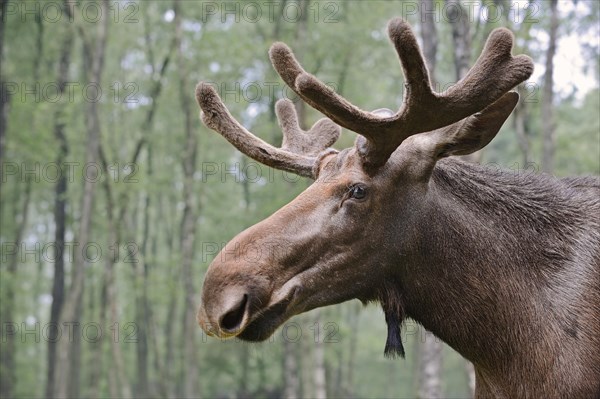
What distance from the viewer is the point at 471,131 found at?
439cm

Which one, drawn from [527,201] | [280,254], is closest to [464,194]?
[527,201]

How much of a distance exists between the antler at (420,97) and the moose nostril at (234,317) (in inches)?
44.0

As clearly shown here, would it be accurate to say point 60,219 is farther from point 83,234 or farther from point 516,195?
point 516,195

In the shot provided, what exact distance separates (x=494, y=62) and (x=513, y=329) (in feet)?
4.89

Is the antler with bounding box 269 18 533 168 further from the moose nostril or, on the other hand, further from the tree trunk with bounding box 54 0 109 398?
the tree trunk with bounding box 54 0 109 398

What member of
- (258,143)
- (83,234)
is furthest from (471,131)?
(83,234)

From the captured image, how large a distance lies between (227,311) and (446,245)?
1.37 meters

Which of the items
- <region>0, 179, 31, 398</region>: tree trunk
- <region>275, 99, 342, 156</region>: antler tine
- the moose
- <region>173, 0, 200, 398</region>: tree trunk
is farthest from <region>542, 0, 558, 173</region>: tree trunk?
<region>0, 179, 31, 398</region>: tree trunk

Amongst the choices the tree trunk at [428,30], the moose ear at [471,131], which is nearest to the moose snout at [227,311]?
the moose ear at [471,131]

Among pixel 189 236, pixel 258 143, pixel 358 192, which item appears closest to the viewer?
pixel 358 192

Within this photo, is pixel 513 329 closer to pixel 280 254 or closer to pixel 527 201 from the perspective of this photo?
pixel 527 201

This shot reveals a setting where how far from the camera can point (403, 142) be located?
4508 millimetres

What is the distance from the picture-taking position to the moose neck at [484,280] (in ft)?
14.2

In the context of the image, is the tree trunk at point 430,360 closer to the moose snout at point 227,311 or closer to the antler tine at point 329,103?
the antler tine at point 329,103
